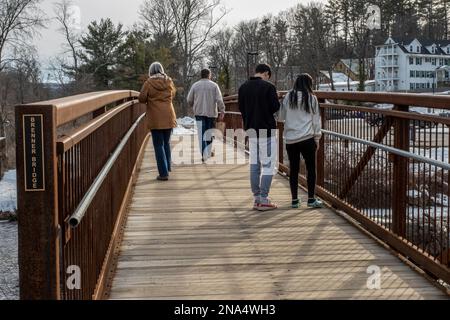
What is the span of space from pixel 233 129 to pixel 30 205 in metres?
13.4

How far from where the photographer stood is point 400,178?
537cm

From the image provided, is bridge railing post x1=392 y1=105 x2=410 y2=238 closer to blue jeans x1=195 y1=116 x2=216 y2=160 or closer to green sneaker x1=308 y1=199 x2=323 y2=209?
green sneaker x1=308 y1=199 x2=323 y2=209

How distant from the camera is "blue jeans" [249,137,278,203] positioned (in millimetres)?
7220

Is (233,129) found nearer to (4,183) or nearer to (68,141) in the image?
(68,141)

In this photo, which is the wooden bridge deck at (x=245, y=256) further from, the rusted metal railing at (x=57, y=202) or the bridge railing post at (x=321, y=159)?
the rusted metal railing at (x=57, y=202)

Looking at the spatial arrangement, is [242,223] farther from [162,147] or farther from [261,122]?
[162,147]

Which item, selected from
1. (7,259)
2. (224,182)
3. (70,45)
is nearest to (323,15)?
(70,45)

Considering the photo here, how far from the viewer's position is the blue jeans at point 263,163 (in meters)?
7.22

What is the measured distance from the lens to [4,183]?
33.2 m

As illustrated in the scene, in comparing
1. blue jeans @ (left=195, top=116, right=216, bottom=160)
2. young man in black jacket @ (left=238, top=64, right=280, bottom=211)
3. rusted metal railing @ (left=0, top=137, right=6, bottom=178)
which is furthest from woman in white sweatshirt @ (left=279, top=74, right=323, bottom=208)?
rusted metal railing @ (left=0, top=137, right=6, bottom=178)

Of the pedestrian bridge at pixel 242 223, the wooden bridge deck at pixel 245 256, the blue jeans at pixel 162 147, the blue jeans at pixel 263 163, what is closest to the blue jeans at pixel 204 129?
the blue jeans at pixel 162 147

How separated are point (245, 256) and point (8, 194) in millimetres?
27739

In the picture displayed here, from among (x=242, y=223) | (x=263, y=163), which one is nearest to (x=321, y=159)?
(x=263, y=163)

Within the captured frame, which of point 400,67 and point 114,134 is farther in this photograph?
point 400,67
